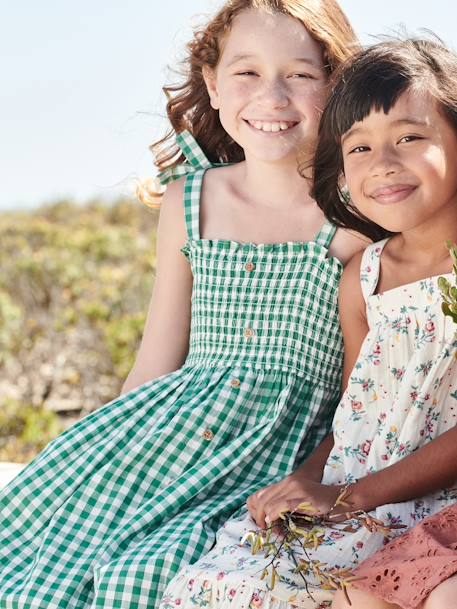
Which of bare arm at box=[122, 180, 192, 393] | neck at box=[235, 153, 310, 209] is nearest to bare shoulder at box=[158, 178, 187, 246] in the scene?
bare arm at box=[122, 180, 192, 393]

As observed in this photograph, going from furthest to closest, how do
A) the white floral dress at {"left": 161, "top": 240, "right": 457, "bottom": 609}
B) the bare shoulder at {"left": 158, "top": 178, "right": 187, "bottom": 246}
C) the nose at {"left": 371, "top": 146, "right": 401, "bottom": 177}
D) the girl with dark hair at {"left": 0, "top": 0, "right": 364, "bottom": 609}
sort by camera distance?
the bare shoulder at {"left": 158, "top": 178, "right": 187, "bottom": 246}, the girl with dark hair at {"left": 0, "top": 0, "right": 364, "bottom": 609}, the nose at {"left": 371, "top": 146, "right": 401, "bottom": 177}, the white floral dress at {"left": 161, "top": 240, "right": 457, "bottom": 609}

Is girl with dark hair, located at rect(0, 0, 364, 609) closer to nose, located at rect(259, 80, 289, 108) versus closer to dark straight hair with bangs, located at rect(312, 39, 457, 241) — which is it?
nose, located at rect(259, 80, 289, 108)

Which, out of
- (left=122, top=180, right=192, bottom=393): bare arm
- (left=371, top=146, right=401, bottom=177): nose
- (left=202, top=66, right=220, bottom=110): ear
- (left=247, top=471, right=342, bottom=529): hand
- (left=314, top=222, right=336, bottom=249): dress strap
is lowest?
(left=247, top=471, right=342, bottom=529): hand

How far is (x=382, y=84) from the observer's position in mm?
2602

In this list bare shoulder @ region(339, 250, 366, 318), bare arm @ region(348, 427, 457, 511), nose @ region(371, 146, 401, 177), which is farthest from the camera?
bare shoulder @ region(339, 250, 366, 318)

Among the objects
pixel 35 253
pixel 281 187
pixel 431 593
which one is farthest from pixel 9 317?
pixel 431 593

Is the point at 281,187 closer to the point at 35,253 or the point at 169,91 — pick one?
the point at 169,91

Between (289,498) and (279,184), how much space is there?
1.01 metres

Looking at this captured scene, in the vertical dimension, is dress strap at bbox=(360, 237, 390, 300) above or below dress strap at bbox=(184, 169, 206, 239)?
below

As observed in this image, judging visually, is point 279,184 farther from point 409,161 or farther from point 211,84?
point 409,161

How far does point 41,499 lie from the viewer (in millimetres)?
2828

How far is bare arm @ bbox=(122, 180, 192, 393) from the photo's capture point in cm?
323

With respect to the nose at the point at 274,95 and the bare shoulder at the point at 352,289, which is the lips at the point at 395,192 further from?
the nose at the point at 274,95

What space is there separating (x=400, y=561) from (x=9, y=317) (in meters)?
4.27
